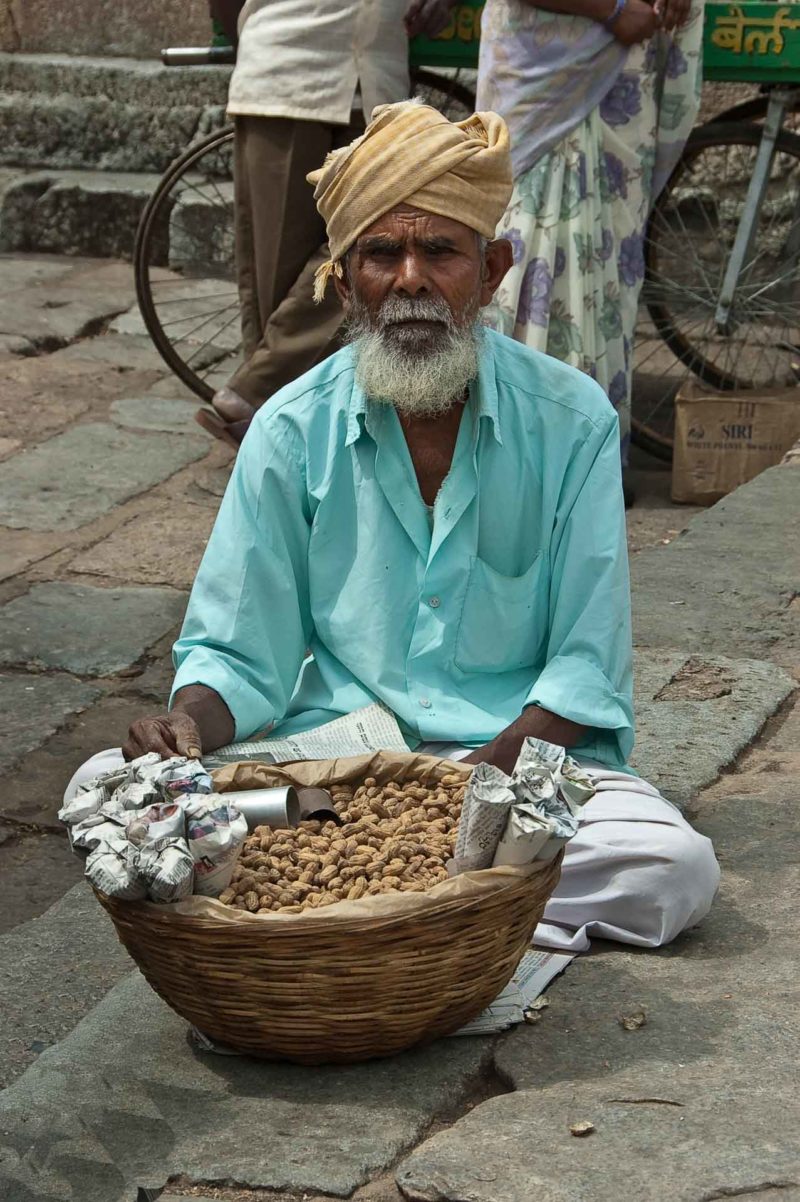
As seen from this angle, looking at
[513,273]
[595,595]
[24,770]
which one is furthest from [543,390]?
[513,273]

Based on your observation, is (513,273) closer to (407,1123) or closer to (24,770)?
(24,770)

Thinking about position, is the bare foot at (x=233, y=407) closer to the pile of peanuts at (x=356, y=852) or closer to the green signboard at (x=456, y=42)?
the green signboard at (x=456, y=42)

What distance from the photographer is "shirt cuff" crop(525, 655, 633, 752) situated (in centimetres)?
278

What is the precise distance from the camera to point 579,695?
110 inches

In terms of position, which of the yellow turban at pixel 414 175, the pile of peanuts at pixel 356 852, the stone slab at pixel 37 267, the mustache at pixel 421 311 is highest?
the yellow turban at pixel 414 175

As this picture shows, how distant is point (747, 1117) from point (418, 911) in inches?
19.2

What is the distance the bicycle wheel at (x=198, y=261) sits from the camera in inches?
241

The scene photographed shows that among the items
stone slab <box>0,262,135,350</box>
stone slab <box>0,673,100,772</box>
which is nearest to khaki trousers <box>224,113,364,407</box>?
stone slab <box>0,673,100,772</box>

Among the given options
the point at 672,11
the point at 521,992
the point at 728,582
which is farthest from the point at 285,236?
the point at 521,992

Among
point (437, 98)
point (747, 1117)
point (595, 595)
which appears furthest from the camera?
point (437, 98)

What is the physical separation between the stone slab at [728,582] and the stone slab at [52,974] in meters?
1.55

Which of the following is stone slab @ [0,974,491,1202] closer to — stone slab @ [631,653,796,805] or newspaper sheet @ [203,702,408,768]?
newspaper sheet @ [203,702,408,768]

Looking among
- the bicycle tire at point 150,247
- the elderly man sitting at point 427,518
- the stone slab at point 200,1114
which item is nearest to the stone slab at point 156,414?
the bicycle tire at point 150,247

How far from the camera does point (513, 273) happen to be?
5.17m
